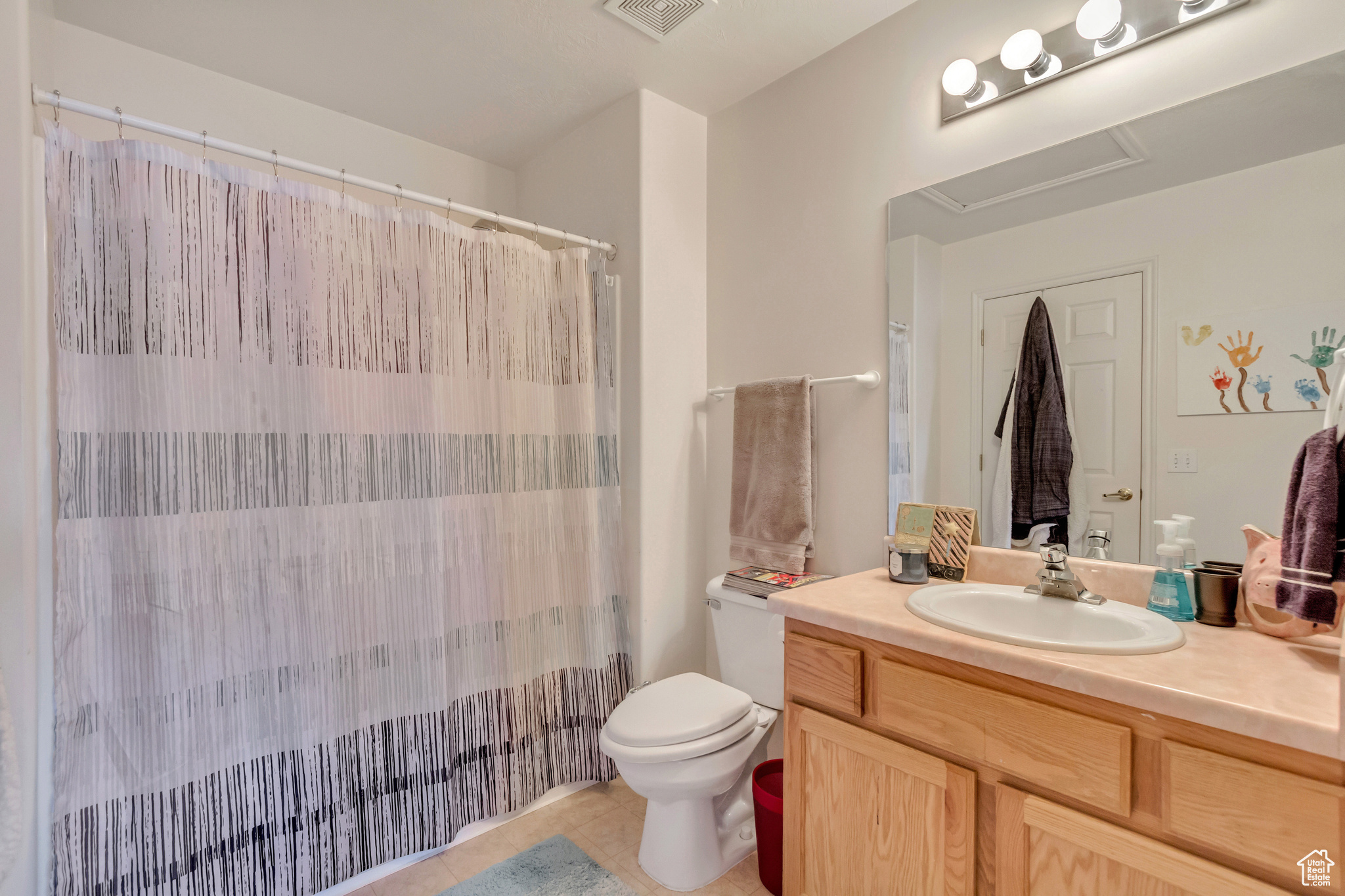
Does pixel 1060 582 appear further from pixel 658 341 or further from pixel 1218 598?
pixel 658 341

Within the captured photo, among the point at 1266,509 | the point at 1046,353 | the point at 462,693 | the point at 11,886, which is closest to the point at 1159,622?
the point at 1266,509

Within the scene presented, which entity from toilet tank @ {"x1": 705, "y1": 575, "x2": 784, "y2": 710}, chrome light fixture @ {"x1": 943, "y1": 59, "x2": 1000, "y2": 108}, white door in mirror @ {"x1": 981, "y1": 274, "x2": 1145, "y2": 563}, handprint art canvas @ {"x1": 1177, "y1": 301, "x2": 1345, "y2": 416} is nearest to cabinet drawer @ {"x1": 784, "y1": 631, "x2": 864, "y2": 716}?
toilet tank @ {"x1": 705, "y1": 575, "x2": 784, "y2": 710}

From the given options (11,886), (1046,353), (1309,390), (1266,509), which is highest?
(1046,353)

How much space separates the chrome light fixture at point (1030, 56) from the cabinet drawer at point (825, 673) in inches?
55.0

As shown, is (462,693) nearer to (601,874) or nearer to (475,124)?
(601,874)

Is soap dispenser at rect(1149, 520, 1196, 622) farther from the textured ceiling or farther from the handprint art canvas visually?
the textured ceiling

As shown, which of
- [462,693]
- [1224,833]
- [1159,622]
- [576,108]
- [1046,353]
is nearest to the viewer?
[1224,833]

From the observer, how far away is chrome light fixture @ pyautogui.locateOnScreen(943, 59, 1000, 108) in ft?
5.16

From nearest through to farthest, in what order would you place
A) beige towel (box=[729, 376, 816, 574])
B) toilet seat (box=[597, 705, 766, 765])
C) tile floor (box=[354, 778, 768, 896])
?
1. toilet seat (box=[597, 705, 766, 765])
2. tile floor (box=[354, 778, 768, 896])
3. beige towel (box=[729, 376, 816, 574])

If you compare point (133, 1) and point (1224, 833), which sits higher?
point (133, 1)

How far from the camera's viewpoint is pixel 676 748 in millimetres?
1576

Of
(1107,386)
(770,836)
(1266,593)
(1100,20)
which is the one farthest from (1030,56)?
(770,836)

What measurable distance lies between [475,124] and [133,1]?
0.95 m

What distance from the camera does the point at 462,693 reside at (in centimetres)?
186
